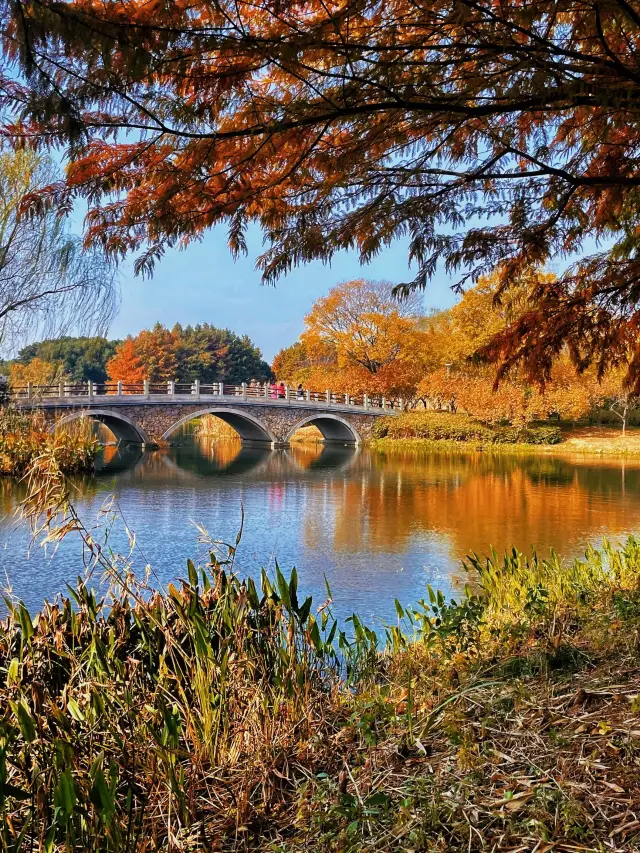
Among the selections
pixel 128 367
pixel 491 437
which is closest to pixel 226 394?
pixel 491 437

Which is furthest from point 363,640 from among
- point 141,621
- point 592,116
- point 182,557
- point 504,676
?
point 182,557

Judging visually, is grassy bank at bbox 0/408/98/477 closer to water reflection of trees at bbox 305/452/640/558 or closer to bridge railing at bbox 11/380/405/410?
bridge railing at bbox 11/380/405/410

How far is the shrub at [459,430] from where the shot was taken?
29422mm

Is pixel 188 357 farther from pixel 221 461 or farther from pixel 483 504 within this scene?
pixel 483 504

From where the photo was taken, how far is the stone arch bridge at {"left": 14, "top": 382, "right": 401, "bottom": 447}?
2345 cm

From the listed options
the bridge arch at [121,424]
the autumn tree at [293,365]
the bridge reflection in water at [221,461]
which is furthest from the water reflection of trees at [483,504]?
the autumn tree at [293,365]

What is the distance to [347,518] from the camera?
12047 mm

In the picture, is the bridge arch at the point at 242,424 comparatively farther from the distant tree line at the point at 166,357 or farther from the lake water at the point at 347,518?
the distant tree line at the point at 166,357

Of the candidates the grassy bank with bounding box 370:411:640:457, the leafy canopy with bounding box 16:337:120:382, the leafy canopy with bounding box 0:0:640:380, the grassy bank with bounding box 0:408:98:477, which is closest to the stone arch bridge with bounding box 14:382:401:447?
the grassy bank with bounding box 370:411:640:457

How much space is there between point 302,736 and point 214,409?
89.0ft

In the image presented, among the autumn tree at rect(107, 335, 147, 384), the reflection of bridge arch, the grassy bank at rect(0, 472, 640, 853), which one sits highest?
the autumn tree at rect(107, 335, 147, 384)

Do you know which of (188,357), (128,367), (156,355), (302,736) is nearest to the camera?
(302,736)

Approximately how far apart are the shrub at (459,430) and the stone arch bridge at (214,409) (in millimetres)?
1821

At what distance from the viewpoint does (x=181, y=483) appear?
56.3 feet
